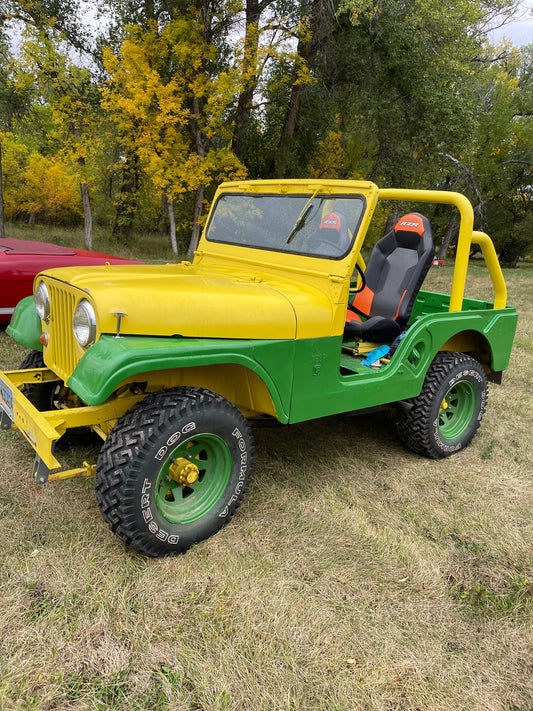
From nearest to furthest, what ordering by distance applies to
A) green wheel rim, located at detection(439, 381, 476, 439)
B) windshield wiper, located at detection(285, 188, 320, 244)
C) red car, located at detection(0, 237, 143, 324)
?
windshield wiper, located at detection(285, 188, 320, 244)
green wheel rim, located at detection(439, 381, 476, 439)
red car, located at detection(0, 237, 143, 324)

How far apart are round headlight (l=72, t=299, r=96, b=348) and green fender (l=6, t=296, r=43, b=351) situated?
0.81 metres

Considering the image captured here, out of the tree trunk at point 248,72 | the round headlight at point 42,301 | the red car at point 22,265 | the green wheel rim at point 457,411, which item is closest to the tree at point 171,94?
the tree trunk at point 248,72

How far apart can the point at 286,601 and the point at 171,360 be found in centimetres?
125

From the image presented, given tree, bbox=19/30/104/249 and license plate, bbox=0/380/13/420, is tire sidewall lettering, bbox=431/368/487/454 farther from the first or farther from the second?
tree, bbox=19/30/104/249

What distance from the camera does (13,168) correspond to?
69.6 feet

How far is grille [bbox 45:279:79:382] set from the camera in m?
2.64

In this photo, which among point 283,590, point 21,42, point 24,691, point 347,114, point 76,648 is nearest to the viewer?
point 24,691

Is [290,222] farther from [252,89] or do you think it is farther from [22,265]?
[252,89]

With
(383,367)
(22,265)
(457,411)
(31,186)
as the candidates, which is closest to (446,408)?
(457,411)

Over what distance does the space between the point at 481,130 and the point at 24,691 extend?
24730 mm

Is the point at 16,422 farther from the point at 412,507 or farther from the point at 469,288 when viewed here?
the point at 469,288

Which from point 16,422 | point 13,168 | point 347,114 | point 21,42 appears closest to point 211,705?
point 16,422

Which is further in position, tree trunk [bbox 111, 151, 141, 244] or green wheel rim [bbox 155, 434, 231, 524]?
tree trunk [bbox 111, 151, 141, 244]

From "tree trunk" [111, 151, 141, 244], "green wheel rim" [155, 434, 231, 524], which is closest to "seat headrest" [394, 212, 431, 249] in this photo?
"green wheel rim" [155, 434, 231, 524]
